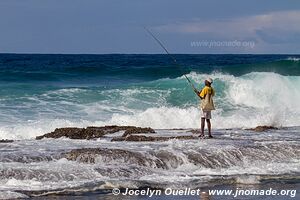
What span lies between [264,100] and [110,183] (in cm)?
1794

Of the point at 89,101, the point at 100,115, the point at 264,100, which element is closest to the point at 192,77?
the point at 264,100

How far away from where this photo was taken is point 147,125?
69.1 feet

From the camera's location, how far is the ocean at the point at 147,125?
1128 centimetres

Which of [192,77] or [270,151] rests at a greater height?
[192,77]

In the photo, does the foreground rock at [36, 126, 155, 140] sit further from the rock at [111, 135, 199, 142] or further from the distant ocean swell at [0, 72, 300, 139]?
the distant ocean swell at [0, 72, 300, 139]

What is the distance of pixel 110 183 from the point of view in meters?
10.8

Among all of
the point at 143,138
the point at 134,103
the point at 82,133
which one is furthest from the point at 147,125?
the point at 143,138

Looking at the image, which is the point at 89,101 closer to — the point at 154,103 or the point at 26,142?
the point at 154,103

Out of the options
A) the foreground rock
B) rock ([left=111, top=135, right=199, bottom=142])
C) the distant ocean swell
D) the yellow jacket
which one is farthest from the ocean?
the yellow jacket

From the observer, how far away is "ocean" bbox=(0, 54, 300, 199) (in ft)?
37.0

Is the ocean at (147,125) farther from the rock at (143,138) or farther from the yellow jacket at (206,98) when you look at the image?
the yellow jacket at (206,98)

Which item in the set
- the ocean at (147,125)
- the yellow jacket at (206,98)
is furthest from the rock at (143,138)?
the yellow jacket at (206,98)

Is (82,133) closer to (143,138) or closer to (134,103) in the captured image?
(143,138)

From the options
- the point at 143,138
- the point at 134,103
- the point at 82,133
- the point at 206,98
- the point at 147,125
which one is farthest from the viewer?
the point at 134,103
